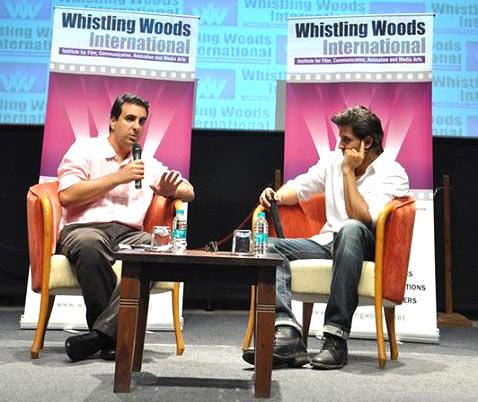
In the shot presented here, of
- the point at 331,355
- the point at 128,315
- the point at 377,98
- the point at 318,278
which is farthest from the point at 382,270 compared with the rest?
the point at 377,98

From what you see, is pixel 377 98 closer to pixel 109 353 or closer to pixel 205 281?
pixel 205 281

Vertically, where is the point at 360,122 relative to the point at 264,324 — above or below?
above

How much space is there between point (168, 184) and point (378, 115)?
1334mm

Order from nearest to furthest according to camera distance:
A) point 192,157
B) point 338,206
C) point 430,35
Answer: point 338,206, point 430,35, point 192,157

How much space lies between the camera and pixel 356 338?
3045 mm

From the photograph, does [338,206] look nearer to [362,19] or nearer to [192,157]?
[362,19]

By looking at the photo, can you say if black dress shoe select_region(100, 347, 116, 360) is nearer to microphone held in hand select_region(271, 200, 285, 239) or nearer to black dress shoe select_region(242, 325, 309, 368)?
black dress shoe select_region(242, 325, 309, 368)

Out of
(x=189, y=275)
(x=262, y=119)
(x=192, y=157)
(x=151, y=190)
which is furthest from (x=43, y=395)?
(x=262, y=119)

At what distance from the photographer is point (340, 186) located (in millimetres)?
2537

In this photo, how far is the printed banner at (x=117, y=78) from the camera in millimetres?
3125

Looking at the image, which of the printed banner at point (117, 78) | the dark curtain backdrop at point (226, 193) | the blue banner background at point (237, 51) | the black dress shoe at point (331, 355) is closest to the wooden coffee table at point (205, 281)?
the black dress shoe at point (331, 355)

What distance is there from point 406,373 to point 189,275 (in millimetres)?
930

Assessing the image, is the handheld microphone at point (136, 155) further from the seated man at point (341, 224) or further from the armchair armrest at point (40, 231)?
the seated man at point (341, 224)

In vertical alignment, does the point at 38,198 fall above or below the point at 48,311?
above
